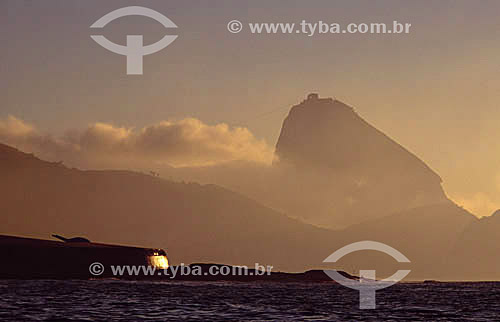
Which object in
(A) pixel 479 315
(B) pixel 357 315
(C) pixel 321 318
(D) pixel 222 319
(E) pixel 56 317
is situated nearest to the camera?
(E) pixel 56 317

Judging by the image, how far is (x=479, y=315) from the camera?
97.0m

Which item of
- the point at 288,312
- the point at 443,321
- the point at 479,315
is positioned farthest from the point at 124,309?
the point at 479,315

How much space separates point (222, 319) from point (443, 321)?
25.7 metres

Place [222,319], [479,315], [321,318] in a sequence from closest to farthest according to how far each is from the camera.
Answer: [222,319]
[321,318]
[479,315]

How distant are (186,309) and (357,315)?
21425 millimetres

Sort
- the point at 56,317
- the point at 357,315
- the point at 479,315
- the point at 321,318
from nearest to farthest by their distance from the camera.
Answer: the point at 56,317
the point at 321,318
the point at 357,315
the point at 479,315

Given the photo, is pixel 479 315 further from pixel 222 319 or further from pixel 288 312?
pixel 222 319

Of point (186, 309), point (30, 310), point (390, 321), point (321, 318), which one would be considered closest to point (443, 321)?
point (390, 321)

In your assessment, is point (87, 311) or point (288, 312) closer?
point (87, 311)

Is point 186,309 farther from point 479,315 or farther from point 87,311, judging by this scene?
point 479,315

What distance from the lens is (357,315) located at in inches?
3588

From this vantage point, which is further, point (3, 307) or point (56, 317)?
point (3, 307)

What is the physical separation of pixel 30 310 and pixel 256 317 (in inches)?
973

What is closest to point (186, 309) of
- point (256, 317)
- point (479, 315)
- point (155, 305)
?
point (155, 305)
